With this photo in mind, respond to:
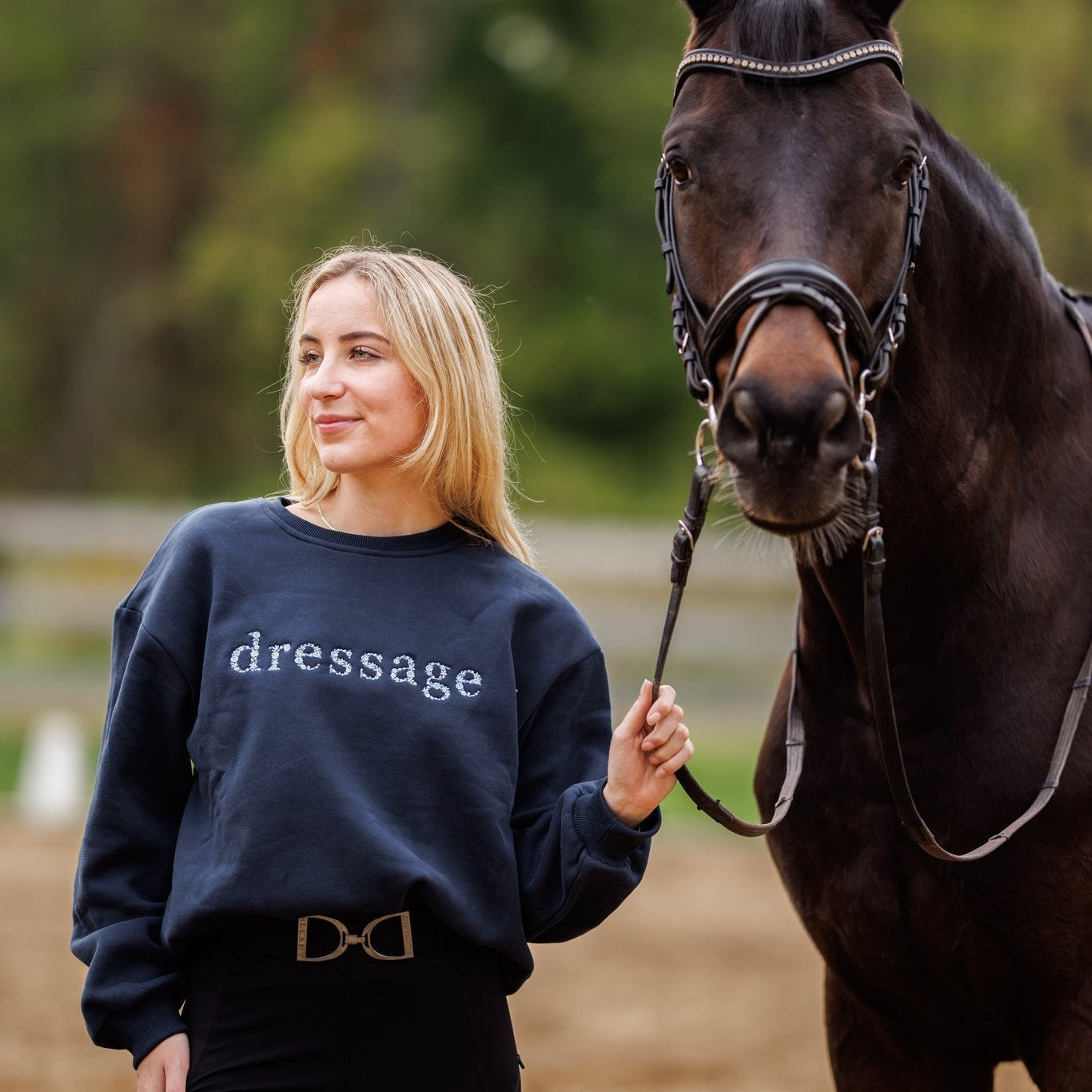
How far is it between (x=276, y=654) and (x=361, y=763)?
0.65 feet

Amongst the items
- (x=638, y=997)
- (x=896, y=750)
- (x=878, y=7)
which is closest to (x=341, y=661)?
(x=896, y=750)

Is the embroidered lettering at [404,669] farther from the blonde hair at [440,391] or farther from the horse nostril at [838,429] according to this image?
the horse nostril at [838,429]

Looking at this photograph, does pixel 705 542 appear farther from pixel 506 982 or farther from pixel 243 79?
pixel 506 982

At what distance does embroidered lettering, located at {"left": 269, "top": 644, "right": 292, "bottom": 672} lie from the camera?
2.34 meters

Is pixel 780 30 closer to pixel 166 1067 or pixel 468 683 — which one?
pixel 468 683

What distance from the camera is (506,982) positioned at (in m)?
2.49

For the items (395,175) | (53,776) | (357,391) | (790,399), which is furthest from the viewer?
(395,175)

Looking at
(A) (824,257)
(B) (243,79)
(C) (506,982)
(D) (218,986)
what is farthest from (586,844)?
(B) (243,79)

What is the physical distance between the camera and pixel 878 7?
2516 millimetres

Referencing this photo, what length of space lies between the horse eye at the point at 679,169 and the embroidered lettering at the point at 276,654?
892 millimetres

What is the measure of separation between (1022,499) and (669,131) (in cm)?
87

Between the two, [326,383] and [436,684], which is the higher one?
[326,383]

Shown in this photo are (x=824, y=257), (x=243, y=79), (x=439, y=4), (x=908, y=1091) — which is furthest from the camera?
(x=243, y=79)

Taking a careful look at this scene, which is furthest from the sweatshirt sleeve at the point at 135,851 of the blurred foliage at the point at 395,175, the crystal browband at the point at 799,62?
the blurred foliage at the point at 395,175
